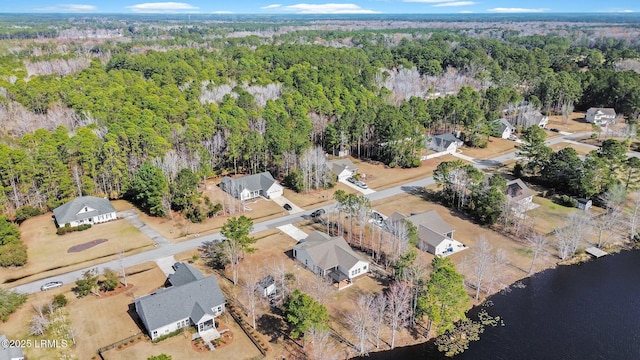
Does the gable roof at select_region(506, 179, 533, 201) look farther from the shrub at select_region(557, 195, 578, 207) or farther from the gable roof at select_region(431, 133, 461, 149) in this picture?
the gable roof at select_region(431, 133, 461, 149)

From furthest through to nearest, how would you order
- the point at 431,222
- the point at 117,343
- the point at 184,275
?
1. the point at 431,222
2. the point at 184,275
3. the point at 117,343

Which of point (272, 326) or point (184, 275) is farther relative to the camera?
point (184, 275)

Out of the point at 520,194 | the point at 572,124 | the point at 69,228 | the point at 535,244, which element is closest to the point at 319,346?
the point at 535,244

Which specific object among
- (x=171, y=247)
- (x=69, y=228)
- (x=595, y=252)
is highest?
(x=69, y=228)

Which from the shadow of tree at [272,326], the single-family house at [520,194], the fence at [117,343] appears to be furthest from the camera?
the single-family house at [520,194]

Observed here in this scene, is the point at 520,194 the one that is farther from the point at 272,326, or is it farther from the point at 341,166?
the point at 272,326

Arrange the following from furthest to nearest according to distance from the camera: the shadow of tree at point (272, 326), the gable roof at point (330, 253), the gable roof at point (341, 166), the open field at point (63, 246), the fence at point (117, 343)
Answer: the gable roof at point (341, 166) → the open field at point (63, 246) → the gable roof at point (330, 253) → the shadow of tree at point (272, 326) → the fence at point (117, 343)

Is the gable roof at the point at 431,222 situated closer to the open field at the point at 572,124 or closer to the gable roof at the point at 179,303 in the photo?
the gable roof at the point at 179,303

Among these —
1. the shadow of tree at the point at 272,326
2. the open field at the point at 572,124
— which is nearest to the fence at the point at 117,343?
the shadow of tree at the point at 272,326
